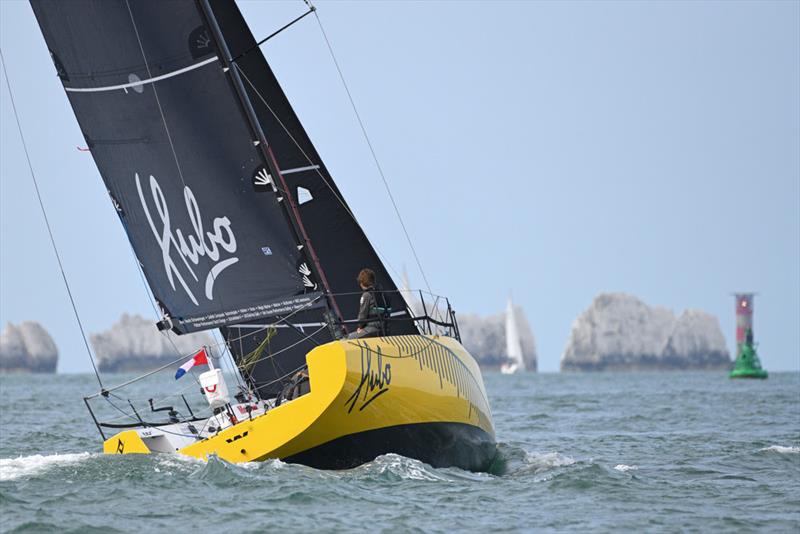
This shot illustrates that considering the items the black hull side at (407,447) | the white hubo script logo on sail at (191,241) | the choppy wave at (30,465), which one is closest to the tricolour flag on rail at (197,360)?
the white hubo script logo on sail at (191,241)

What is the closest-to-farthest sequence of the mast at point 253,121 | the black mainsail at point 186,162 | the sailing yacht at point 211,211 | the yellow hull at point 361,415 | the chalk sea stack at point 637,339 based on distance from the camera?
the yellow hull at point 361,415
the sailing yacht at point 211,211
the mast at point 253,121
the black mainsail at point 186,162
the chalk sea stack at point 637,339

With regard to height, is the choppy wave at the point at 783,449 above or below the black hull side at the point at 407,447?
below

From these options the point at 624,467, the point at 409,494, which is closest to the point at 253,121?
the point at 409,494

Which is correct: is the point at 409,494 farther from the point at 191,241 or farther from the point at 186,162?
the point at 186,162

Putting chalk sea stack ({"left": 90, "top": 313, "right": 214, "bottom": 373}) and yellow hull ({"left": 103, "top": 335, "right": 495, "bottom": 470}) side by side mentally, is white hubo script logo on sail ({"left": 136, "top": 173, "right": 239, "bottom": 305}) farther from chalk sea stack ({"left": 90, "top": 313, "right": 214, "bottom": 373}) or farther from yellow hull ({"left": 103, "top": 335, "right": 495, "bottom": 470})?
chalk sea stack ({"left": 90, "top": 313, "right": 214, "bottom": 373})

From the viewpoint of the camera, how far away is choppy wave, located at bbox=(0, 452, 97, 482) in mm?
11742

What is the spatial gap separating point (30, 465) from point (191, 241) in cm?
281

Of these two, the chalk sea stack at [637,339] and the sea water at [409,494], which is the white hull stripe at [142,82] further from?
the chalk sea stack at [637,339]

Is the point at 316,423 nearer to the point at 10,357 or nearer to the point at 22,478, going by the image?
the point at 22,478

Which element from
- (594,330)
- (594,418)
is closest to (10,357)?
(594,330)

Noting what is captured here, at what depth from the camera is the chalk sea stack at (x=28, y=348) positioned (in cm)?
11725

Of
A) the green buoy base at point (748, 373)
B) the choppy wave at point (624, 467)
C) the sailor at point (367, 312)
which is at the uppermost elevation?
the sailor at point (367, 312)

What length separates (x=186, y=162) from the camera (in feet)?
44.3

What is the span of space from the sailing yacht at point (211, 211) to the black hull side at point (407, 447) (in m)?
0.03
